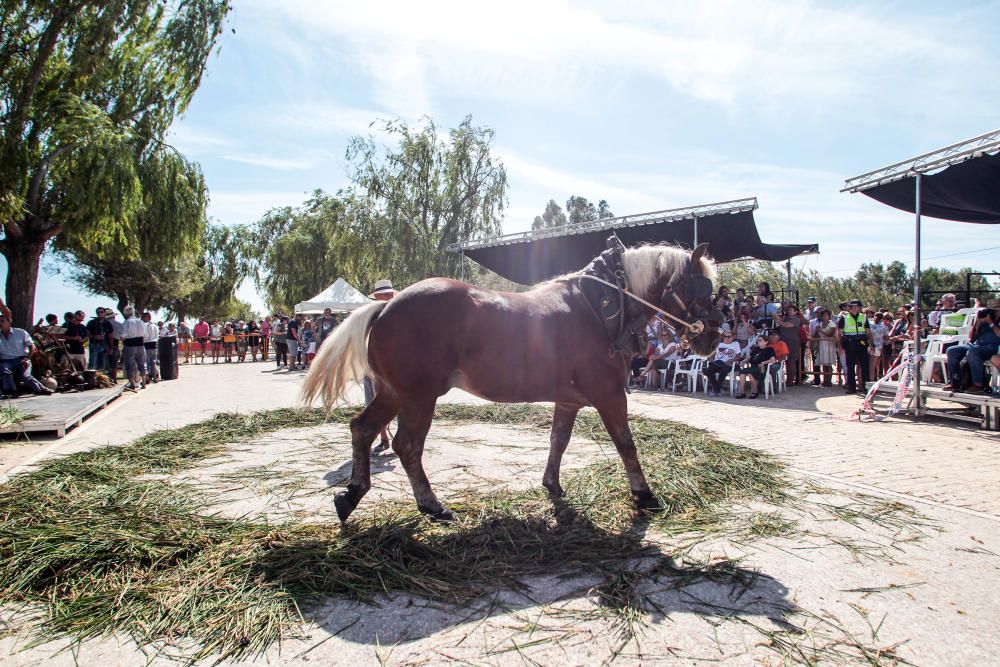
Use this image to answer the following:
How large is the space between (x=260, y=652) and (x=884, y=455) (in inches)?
250

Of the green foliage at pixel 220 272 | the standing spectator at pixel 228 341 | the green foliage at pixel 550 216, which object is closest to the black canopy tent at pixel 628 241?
the standing spectator at pixel 228 341

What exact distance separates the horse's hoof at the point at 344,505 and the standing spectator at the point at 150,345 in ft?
41.3

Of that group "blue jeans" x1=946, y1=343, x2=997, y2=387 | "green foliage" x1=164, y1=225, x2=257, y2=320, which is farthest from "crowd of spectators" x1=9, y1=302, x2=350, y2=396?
"green foliage" x1=164, y1=225, x2=257, y2=320

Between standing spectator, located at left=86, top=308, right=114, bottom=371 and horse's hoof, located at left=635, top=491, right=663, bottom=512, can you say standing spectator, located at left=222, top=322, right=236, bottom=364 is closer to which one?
standing spectator, located at left=86, top=308, right=114, bottom=371

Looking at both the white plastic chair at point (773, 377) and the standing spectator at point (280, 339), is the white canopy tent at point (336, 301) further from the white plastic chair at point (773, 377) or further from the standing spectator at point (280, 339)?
the white plastic chair at point (773, 377)

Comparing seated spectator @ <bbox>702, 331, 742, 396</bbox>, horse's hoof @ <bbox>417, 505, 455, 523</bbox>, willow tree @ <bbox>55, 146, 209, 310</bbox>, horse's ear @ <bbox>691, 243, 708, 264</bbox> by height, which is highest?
willow tree @ <bbox>55, 146, 209, 310</bbox>

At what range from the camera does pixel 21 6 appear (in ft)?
43.3

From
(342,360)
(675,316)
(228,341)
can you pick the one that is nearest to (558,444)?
(675,316)

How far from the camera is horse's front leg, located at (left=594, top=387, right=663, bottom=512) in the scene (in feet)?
13.1

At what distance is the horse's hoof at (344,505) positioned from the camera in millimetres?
3615

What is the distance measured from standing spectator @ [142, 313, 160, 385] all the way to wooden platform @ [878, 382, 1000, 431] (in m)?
16.4

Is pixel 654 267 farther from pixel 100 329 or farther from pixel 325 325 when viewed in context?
pixel 100 329

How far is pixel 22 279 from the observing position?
14375 millimetres

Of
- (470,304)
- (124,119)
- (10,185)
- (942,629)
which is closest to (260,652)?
(470,304)
